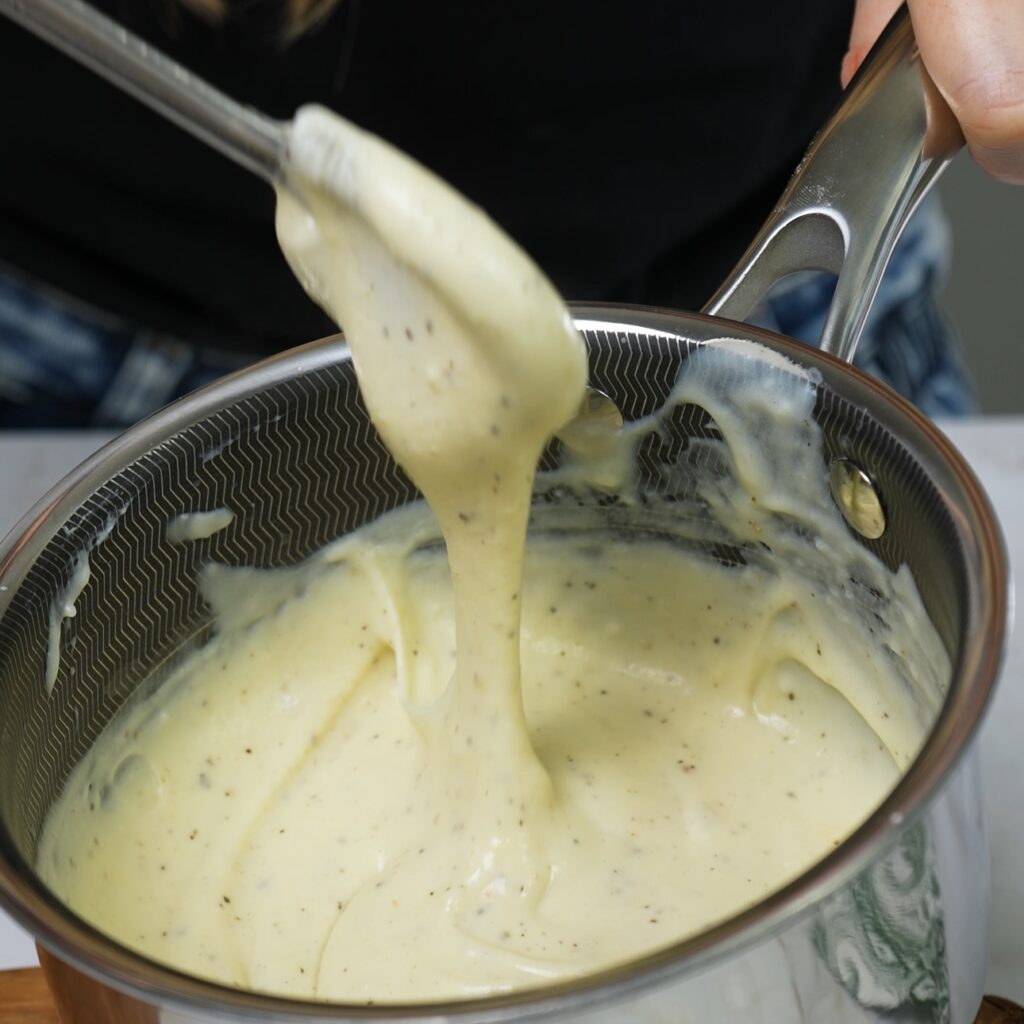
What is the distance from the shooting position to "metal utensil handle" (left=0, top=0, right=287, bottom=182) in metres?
0.62

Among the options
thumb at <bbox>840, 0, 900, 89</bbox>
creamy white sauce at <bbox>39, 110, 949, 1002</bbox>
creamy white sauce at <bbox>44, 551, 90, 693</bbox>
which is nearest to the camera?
creamy white sauce at <bbox>39, 110, 949, 1002</bbox>

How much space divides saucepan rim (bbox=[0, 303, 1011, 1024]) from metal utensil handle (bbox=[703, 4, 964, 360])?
2.3 inches

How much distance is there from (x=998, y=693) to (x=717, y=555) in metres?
0.23

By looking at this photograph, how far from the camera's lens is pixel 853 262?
0.84 meters

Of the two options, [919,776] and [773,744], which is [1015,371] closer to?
[773,744]

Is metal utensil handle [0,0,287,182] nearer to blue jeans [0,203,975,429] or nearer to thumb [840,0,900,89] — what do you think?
thumb [840,0,900,89]

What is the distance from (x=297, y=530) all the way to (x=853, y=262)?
16.1 inches

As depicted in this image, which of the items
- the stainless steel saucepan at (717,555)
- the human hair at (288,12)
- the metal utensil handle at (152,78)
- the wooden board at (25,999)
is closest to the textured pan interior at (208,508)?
the stainless steel saucepan at (717,555)

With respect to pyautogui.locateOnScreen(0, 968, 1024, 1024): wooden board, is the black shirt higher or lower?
higher

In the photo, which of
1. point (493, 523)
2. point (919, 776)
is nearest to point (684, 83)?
point (493, 523)

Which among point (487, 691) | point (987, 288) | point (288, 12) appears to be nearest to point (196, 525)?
point (487, 691)

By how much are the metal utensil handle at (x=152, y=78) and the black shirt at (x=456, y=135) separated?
0.50 metres

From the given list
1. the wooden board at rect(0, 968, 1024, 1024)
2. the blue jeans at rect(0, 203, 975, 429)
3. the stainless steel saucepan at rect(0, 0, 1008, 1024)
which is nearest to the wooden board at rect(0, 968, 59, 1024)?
the wooden board at rect(0, 968, 1024, 1024)

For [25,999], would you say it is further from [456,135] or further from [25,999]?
[456,135]
